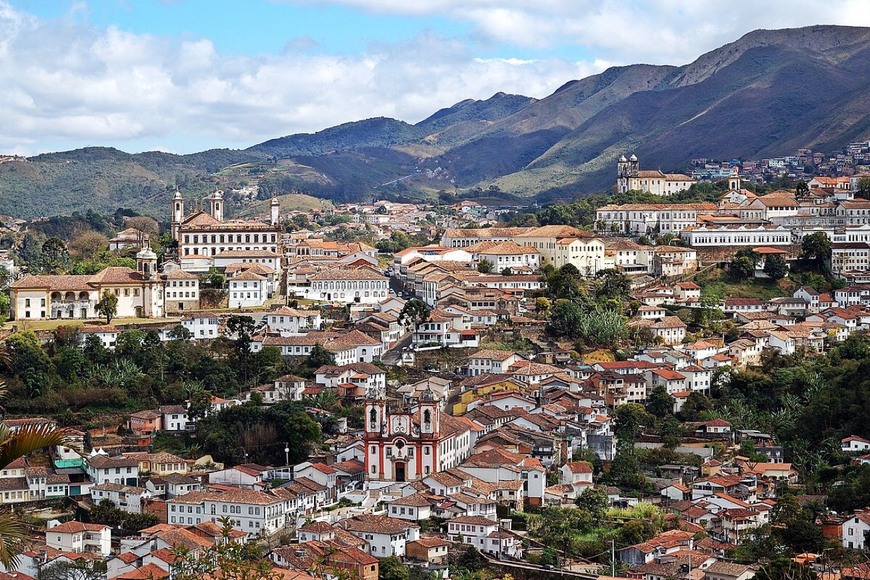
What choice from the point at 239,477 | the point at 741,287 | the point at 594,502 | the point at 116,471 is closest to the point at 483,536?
the point at 594,502

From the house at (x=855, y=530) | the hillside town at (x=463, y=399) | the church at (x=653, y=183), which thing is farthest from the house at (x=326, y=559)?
the church at (x=653, y=183)

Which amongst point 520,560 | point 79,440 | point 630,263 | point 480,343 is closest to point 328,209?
point 630,263

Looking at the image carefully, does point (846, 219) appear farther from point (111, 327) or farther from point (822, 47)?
point (822, 47)

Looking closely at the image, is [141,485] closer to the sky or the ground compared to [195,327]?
closer to the ground

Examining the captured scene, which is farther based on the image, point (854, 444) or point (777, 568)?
point (854, 444)

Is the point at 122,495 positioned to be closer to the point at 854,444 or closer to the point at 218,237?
the point at 854,444

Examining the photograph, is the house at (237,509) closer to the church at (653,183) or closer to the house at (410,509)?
the house at (410,509)
